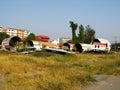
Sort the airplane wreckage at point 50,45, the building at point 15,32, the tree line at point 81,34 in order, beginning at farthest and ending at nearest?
1. the building at point 15,32
2. the tree line at point 81,34
3. the airplane wreckage at point 50,45

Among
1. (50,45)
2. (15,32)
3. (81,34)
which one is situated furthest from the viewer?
(15,32)

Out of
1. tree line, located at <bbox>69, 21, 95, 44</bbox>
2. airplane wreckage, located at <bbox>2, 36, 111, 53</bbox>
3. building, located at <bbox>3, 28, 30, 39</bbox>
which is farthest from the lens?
building, located at <bbox>3, 28, 30, 39</bbox>

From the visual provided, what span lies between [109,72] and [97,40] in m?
46.1

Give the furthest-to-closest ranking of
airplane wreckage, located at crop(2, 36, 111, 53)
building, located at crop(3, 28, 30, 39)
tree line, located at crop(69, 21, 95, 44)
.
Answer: building, located at crop(3, 28, 30, 39) → tree line, located at crop(69, 21, 95, 44) → airplane wreckage, located at crop(2, 36, 111, 53)

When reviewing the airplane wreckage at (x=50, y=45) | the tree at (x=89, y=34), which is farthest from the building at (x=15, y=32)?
the airplane wreckage at (x=50, y=45)

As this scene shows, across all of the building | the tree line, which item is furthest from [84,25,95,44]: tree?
the building

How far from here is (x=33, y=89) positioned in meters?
7.86

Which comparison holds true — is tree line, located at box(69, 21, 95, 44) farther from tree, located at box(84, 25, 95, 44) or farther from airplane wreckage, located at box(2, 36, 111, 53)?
airplane wreckage, located at box(2, 36, 111, 53)

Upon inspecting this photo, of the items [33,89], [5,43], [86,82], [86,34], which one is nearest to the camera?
[33,89]

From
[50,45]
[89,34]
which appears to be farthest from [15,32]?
[50,45]

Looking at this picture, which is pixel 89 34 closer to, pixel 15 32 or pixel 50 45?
pixel 50 45

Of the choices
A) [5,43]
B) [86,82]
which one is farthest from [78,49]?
[86,82]

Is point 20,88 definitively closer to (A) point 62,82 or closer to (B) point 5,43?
(A) point 62,82

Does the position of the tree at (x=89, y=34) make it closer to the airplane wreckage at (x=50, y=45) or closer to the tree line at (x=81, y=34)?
the tree line at (x=81, y=34)
